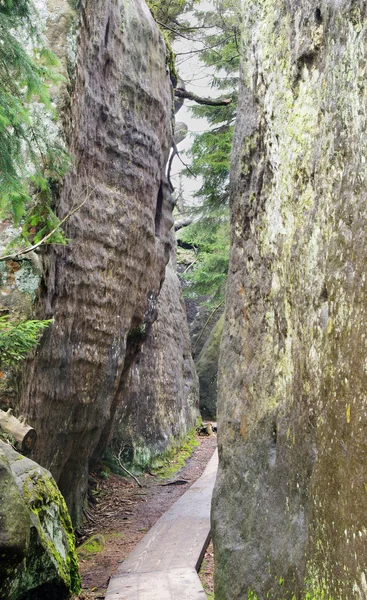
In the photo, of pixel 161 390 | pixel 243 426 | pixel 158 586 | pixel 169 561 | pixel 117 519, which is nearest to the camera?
pixel 243 426

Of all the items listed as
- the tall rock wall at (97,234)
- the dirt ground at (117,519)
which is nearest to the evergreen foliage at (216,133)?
the tall rock wall at (97,234)

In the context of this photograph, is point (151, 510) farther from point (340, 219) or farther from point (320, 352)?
point (340, 219)

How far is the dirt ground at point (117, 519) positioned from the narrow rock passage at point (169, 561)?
233mm

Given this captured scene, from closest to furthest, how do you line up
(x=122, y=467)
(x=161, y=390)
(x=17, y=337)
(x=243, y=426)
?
(x=17, y=337) → (x=243, y=426) → (x=122, y=467) → (x=161, y=390)

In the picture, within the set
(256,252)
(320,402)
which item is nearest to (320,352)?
(320,402)

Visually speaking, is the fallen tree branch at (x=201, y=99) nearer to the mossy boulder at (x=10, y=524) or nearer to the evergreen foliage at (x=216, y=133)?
the evergreen foliage at (x=216, y=133)

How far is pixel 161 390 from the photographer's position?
13812mm

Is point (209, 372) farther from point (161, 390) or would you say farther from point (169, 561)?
point (169, 561)

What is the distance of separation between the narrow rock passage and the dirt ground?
0.77ft

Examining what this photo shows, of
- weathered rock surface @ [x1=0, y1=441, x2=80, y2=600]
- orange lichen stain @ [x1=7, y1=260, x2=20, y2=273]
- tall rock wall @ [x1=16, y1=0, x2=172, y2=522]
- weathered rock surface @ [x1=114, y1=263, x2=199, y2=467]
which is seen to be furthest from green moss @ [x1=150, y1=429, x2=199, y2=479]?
weathered rock surface @ [x1=0, y1=441, x2=80, y2=600]

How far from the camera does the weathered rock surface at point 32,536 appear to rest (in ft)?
11.0

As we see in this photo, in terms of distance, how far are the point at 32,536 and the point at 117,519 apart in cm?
483

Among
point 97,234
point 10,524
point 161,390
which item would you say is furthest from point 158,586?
point 161,390

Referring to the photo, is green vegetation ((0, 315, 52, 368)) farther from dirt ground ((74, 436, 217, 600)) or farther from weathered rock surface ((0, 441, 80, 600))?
dirt ground ((74, 436, 217, 600))
